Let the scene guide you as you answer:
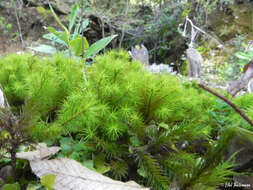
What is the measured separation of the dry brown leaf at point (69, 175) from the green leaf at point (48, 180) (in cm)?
1

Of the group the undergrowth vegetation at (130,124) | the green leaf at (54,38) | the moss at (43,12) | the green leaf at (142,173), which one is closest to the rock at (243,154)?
the undergrowth vegetation at (130,124)

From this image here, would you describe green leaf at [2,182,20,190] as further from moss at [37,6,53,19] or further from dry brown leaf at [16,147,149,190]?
moss at [37,6,53,19]

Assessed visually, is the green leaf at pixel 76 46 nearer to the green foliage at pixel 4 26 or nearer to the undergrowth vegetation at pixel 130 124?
the undergrowth vegetation at pixel 130 124

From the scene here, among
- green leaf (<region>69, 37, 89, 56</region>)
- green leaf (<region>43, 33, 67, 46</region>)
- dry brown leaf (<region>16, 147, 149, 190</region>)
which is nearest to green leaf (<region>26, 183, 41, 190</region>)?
dry brown leaf (<region>16, 147, 149, 190</region>)

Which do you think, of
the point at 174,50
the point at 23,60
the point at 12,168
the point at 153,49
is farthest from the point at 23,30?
the point at 12,168

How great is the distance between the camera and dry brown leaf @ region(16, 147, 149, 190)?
1.36 feet

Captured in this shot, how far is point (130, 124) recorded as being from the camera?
0.56m

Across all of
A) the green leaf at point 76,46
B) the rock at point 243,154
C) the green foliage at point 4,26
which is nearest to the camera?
the rock at point 243,154

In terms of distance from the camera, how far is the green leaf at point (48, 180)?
400 millimetres

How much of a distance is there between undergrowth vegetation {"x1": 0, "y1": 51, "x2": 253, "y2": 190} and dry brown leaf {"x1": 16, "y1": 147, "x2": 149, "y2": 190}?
2.2 inches

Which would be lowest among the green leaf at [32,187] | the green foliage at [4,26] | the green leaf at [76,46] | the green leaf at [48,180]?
the green foliage at [4,26]

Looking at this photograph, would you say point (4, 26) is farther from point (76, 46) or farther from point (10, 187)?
point (10, 187)

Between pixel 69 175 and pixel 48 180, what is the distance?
0.05m

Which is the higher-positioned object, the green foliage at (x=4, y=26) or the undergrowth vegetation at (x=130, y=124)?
the undergrowth vegetation at (x=130, y=124)
